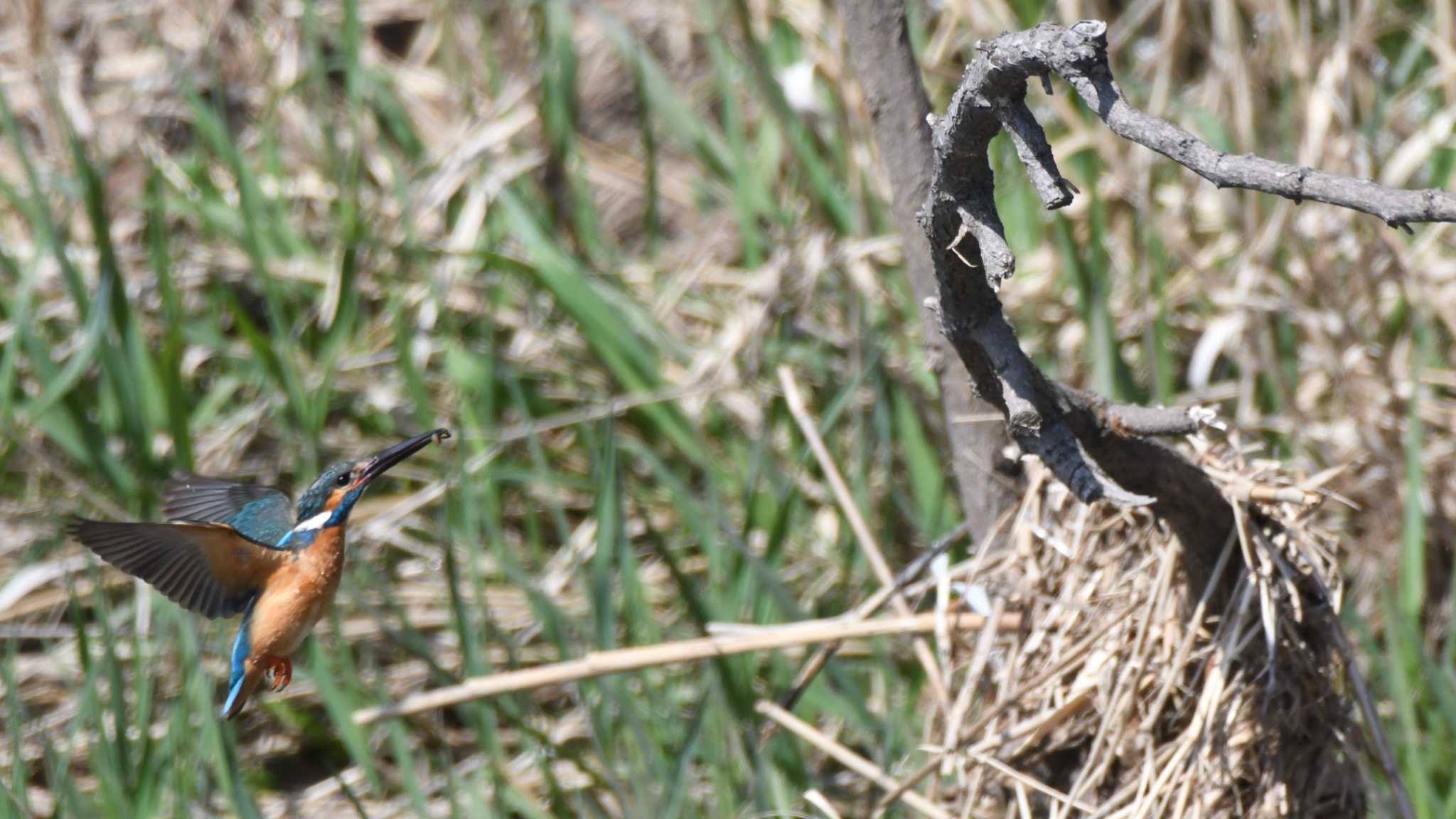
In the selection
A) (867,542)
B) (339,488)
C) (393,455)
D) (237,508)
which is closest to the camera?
(393,455)

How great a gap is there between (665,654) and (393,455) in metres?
0.45

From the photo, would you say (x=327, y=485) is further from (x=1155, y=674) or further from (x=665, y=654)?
(x=1155, y=674)

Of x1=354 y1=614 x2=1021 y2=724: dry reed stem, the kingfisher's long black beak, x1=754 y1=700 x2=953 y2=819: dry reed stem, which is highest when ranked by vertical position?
the kingfisher's long black beak

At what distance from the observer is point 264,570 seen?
215 centimetres

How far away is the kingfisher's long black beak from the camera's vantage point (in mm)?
1892

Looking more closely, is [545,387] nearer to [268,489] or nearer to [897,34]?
[268,489]

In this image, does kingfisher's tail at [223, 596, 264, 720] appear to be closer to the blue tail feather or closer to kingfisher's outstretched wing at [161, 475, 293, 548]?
the blue tail feather

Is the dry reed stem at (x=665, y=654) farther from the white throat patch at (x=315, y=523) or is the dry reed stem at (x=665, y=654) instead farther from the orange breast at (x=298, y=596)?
the white throat patch at (x=315, y=523)

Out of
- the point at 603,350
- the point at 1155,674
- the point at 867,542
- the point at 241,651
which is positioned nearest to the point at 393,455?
the point at 241,651

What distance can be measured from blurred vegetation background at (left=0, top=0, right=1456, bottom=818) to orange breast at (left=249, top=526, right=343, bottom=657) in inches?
7.7

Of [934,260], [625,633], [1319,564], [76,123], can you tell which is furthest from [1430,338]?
[76,123]

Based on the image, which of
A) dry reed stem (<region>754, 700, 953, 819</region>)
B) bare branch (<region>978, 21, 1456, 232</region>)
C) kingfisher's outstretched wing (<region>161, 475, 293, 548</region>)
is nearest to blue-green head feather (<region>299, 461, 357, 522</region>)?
kingfisher's outstretched wing (<region>161, 475, 293, 548</region>)

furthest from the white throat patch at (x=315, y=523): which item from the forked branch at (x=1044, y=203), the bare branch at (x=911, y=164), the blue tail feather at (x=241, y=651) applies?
the forked branch at (x=1044, y=203)

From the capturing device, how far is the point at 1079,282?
2.96 meters
